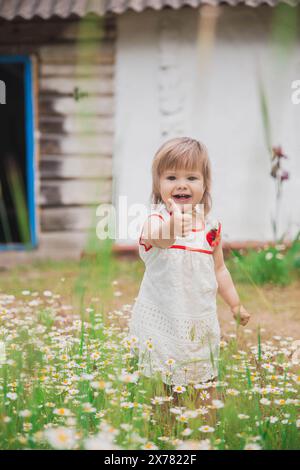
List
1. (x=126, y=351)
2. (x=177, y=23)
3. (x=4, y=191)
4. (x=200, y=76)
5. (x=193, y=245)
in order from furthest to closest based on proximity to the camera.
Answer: (x=4, y=191)
(x=177, y=23)
(x=126, y=351)
(x=193, y=245)
(x=200, y=76)

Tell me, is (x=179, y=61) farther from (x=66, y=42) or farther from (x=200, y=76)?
(x=200, y=76)

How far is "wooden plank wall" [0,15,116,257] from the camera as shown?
5.55 metres

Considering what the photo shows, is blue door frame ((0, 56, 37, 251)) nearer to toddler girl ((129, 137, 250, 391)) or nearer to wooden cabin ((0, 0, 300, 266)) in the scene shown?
wooden cabin ((0, 0, 300, 266))

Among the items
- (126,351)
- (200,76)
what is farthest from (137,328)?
(200,76)

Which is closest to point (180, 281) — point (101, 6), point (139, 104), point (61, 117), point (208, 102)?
point (101, 6)

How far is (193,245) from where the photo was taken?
6.79 feet

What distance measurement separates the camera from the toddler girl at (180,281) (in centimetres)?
200

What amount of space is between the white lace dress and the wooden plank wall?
342 centimetres

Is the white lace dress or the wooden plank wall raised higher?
the wooden plank wall

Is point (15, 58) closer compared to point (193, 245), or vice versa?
point (193, 245)

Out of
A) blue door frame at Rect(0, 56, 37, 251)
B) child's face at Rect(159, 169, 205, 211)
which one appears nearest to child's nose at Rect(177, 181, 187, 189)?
child's face at Rect(159, 169, 205, 211)

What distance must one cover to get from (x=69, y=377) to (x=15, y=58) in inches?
169

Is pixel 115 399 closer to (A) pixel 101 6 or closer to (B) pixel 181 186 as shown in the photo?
(B) pixel 181 186

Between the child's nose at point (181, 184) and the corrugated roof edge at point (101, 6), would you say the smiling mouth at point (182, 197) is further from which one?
the corrugated roof edge at point (101, 6)
